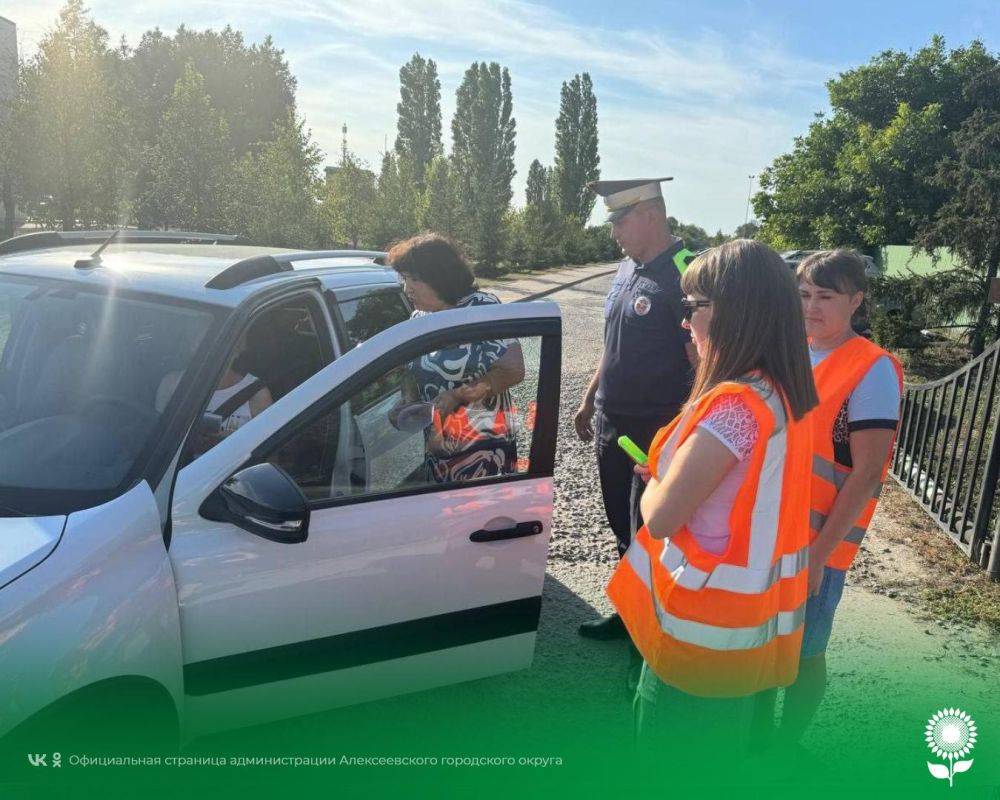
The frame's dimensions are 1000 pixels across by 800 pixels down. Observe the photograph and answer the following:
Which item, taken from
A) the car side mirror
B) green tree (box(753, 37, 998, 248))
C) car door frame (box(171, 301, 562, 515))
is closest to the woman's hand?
car door frame (box(171, 301, 562, 515))

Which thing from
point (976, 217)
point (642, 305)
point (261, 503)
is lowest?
point (261, 503)

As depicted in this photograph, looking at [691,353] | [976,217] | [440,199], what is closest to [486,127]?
[440,199]

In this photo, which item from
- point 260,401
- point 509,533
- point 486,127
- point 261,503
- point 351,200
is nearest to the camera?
point 261,503

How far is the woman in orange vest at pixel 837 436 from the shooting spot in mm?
2309

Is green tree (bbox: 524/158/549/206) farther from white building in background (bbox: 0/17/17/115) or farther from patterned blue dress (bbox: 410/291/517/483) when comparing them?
patterned blue dress (bbox: 410/291/517/483)

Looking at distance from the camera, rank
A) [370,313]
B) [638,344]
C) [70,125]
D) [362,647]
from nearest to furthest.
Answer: [362,647] → [638,344] → [370,313] → [70,125]

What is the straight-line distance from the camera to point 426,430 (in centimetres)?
252

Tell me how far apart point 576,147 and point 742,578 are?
55.2 metres

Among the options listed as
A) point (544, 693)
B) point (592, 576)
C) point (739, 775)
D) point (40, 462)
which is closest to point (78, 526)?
point (40, 462)

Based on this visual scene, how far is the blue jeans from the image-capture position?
97.6 inches

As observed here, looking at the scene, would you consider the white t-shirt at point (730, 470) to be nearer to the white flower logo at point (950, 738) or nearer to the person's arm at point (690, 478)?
the person's arm at point (690, 478)

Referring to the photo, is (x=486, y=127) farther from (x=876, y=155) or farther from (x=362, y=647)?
(x=362, y=647)

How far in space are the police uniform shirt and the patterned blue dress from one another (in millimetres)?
843

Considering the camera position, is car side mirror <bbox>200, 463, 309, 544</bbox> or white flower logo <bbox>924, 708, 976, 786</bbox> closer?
car side mirror <bbox>200, 463, 309, 544</bbox>
